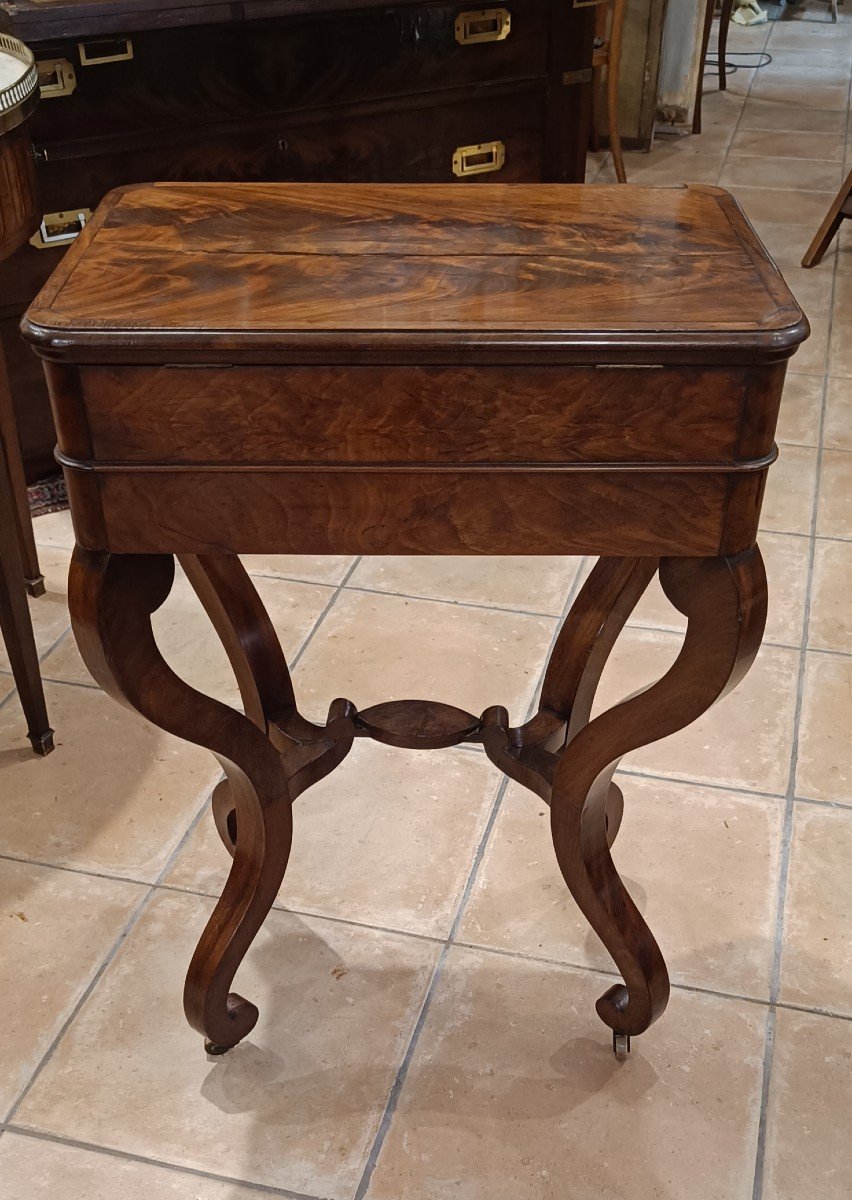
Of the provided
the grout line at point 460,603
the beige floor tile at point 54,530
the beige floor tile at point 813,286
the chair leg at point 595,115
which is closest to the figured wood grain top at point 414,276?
the grout line at point 460,603

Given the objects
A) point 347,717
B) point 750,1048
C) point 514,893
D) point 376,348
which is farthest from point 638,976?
point 376,348

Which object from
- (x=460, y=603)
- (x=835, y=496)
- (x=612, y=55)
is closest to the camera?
(x=460, y=603)

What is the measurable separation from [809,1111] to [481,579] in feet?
4.15

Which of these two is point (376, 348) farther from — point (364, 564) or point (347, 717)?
point (364, 564)

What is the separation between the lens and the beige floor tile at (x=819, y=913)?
5.55ft

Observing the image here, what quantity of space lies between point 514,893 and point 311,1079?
42cm

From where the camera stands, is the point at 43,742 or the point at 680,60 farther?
the point at 680,60

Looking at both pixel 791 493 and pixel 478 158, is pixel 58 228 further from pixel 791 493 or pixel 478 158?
pixel 791 493

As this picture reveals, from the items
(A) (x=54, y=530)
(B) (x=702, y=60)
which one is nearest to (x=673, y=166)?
(B) (x=702, y=60)

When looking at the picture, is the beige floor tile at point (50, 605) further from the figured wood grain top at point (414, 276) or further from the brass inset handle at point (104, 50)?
the figured wood grain top at point (414, 276)

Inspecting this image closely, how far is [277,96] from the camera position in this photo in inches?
100

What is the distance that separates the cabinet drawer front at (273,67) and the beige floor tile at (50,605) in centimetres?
82

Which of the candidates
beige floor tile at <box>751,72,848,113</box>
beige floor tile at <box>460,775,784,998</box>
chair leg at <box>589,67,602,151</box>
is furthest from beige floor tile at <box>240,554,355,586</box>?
beige floor tile at <box>751,72,848,113</box>

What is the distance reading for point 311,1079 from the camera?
1.57 meters
